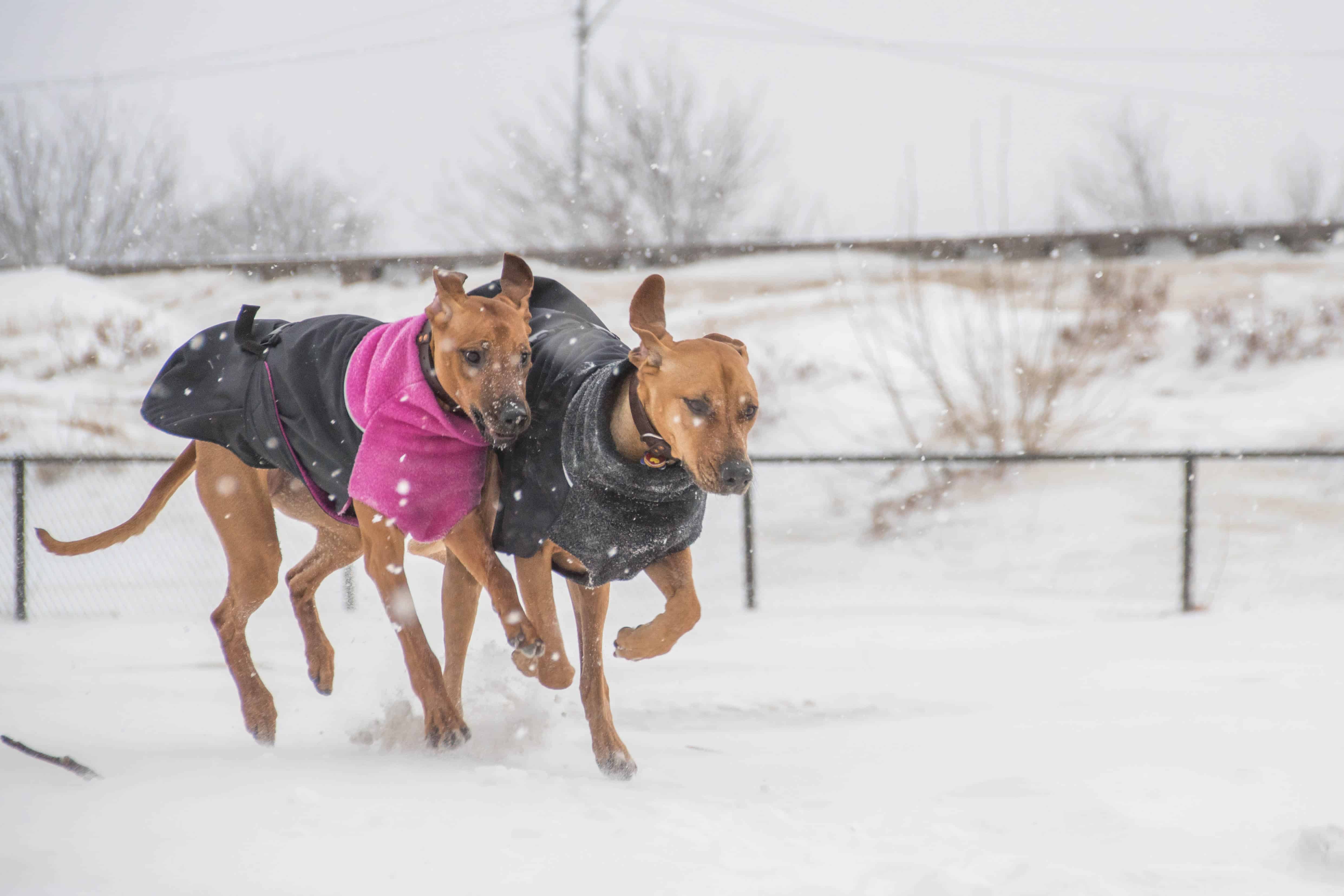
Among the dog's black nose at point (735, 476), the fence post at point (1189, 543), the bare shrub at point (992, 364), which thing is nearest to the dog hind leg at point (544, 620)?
the dog's black nose at point (735, 476)

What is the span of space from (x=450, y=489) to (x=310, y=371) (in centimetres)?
81

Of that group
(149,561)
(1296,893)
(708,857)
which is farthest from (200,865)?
(149,561)

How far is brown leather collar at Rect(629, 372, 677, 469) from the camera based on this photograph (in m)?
3.10

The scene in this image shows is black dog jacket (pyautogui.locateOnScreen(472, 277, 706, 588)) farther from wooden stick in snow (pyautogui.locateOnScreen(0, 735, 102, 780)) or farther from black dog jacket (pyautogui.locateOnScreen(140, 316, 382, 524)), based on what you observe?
wooden stick in snow (pyautogui.locateOnScreen(0, 735, 102, 780))

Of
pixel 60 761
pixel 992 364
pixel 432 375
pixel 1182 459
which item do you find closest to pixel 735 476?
pixel 432 375

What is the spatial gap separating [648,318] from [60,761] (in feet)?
6.56

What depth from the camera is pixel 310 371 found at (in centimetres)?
380

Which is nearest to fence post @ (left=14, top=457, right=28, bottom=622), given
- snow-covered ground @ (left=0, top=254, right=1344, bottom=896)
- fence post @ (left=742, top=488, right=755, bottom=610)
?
snow-covered ground @ (left=0, top=254, right=1344, bottom=896)

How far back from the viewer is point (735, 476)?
8.92 ft

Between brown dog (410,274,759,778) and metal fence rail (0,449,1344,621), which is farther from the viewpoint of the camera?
metal fence rail (0,449,1344,621)

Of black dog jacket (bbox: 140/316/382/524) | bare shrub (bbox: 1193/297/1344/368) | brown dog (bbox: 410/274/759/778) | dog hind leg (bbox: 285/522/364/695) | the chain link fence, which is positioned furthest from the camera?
bare shrub (bbox: 1193/297/1344/368)

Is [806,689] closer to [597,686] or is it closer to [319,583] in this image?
[597,686]

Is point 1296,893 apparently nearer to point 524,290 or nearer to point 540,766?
point 540,766

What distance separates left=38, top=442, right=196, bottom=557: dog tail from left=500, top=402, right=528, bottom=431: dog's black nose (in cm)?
172
